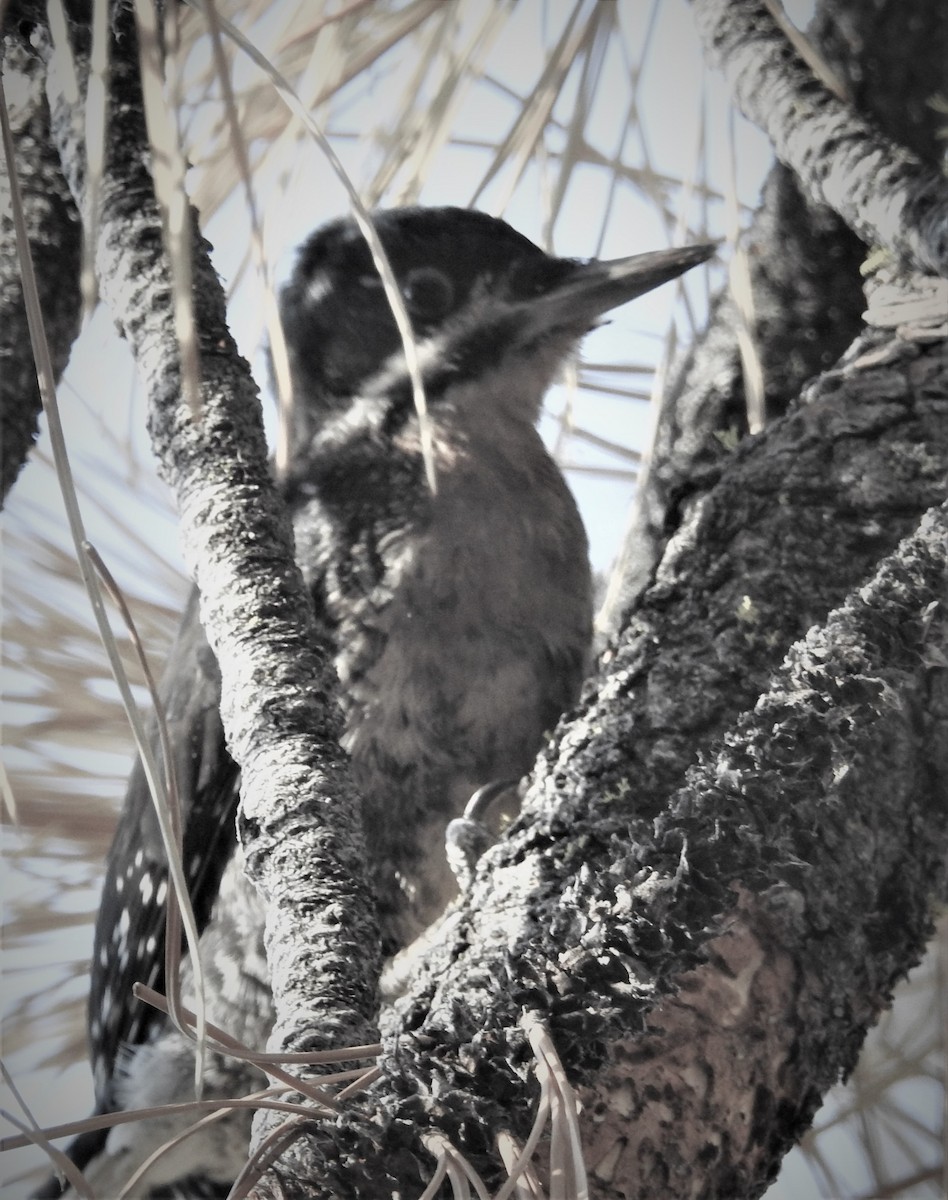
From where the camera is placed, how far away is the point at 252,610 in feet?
2.66

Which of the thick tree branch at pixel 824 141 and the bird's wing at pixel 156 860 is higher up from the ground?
the thick tree branch at pixel 824 141

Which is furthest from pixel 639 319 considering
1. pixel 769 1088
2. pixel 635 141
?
pixel 769 1088

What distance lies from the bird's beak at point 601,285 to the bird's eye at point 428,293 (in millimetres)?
71

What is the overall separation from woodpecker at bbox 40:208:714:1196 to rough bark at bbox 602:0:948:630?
0.20ft

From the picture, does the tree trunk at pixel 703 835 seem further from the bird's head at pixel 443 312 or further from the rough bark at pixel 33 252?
the rough bark at pixel 33 252

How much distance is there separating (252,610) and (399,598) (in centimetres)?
14

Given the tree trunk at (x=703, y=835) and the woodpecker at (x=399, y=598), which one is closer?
the tree trunk at (x=703, y=835)

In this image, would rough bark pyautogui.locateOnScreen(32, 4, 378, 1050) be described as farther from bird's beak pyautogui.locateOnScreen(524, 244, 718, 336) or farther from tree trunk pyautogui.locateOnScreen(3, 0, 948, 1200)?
bird's beak pyautogui.locateOnScreen(524, 244, 718, 336)

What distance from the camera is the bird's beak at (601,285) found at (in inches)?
33.5

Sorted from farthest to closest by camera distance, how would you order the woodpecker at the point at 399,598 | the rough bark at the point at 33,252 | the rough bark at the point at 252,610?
the rough bark at the point at 33,252 < the woodpecker at the point at 399,598 < the rough bark at the point at 252,610

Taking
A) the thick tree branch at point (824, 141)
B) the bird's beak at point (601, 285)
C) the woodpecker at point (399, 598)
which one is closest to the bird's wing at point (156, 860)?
the woodpecker at point (399, 598)

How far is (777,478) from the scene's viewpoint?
70 cm

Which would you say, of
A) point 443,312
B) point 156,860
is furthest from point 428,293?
point 156,860

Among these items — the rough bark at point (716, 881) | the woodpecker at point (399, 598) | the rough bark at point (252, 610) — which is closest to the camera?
the rough bark at point (716, 881)
